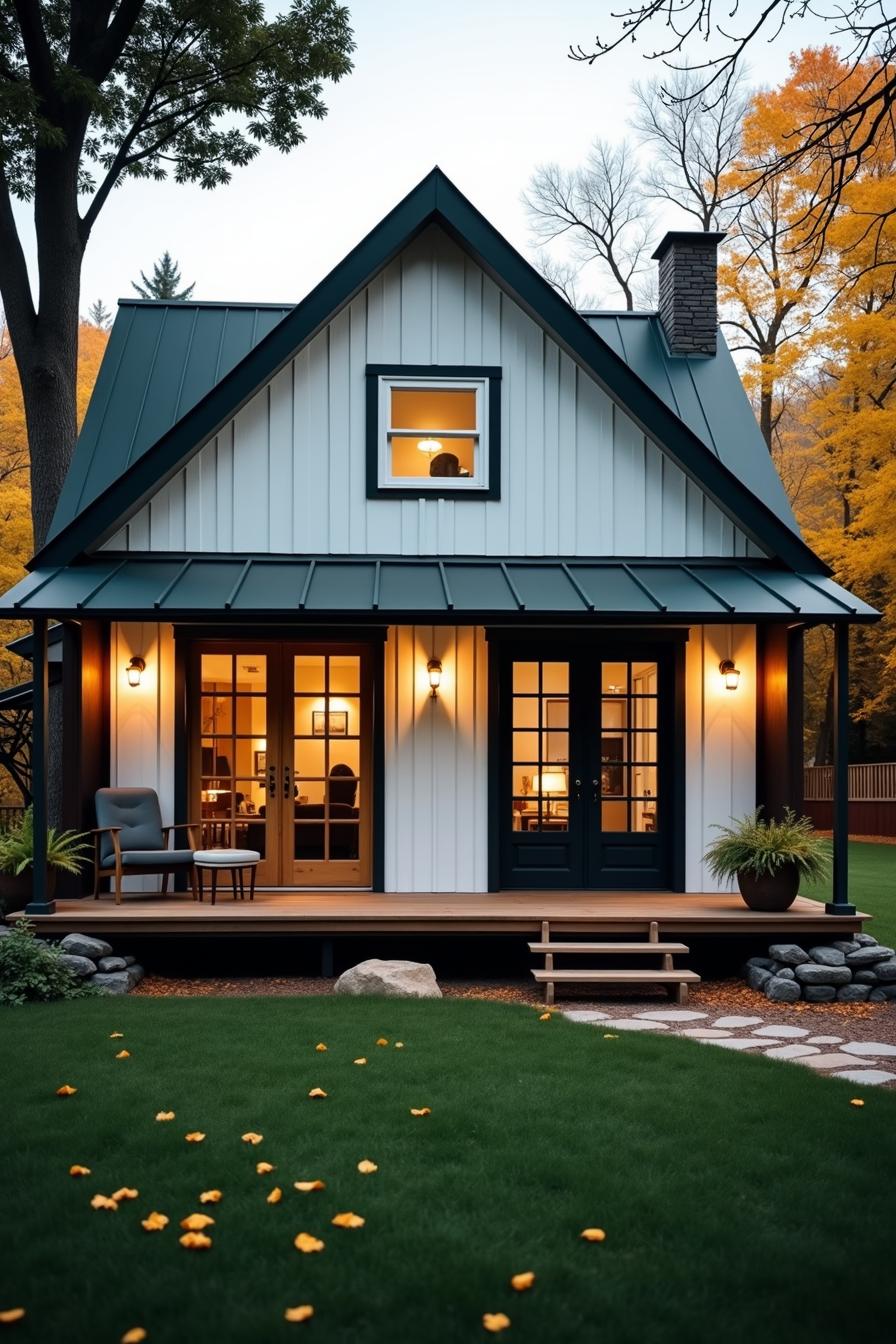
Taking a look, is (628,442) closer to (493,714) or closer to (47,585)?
(493,714)

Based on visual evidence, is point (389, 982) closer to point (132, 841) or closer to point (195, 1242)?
point (132, 841)

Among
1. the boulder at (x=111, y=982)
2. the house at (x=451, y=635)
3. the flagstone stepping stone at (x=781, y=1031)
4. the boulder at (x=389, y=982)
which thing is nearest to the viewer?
the flagstone stepping stone at (x=781, y=1031)

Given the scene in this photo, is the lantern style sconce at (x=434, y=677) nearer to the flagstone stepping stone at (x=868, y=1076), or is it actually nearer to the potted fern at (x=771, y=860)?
the potted fern at (x=771, y=860)

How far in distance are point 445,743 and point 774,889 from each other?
2687mm

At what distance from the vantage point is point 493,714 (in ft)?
29.5

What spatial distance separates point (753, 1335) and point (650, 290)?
72.3 feet

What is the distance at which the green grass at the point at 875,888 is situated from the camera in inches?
379

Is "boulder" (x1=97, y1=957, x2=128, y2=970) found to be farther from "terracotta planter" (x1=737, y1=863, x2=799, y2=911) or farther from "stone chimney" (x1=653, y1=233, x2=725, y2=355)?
"stone chimney" (x1=653, y1=233, x2=725, y2=355)

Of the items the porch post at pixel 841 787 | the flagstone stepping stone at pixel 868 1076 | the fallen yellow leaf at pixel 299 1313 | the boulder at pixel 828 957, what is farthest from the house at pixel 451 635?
the fallen yellow leaf at pixel 299 1313

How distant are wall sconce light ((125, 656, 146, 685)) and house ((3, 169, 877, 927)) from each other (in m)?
0.03

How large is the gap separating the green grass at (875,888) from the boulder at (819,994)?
138cm

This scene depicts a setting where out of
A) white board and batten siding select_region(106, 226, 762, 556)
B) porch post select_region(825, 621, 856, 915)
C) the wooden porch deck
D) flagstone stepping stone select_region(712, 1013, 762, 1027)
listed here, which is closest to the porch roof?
white board and batten siding select_region(106, 226, 762, 556)

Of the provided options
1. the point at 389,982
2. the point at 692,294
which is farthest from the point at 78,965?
the point at 692,294

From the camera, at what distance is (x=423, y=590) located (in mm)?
8234
